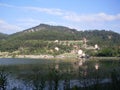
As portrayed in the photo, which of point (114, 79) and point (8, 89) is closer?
point (114, 79)

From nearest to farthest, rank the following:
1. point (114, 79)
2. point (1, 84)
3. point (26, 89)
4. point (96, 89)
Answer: point (1, 84) < point (96, 89) < point (114, 79) < point (26, 89)

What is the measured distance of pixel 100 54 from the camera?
590 ft

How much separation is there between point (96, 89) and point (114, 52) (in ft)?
503

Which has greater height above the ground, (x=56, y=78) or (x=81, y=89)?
(x=56, y=78)

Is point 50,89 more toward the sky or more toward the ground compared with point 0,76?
more toward the ground

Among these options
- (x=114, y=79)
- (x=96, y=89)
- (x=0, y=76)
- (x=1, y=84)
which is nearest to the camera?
(x=1, y=84)

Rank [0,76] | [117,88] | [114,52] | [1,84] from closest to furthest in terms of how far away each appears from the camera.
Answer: [1,84]
[0,76]
[117,88]
[114,52]

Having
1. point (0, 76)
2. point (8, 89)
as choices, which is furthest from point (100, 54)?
point (0, 76)

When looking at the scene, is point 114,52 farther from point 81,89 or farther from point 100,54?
point 81,89

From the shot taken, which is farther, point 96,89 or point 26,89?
point 26,89

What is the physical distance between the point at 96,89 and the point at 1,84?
30.9ft

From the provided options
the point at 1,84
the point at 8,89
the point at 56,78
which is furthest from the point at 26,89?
the point at 1,84

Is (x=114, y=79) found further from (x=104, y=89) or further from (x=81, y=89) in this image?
(x=81, y=89)

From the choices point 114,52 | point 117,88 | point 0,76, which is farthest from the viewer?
point 114,52
